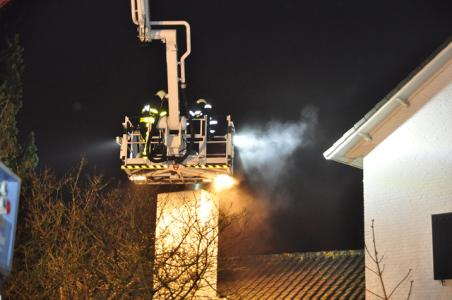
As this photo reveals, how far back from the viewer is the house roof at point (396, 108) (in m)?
13.8

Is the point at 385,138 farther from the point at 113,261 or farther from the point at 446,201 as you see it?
the point at 113,261

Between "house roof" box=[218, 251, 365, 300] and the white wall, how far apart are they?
7.46 feet

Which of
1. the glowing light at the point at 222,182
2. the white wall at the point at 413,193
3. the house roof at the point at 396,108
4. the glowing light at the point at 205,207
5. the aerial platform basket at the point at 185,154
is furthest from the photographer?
the glowing light at the point at 222,182

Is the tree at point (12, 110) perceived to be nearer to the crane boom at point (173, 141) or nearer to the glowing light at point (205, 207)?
the crane boom at point (173, 141)

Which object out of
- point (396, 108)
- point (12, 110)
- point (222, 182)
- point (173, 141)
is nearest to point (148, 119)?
point (173, 141)

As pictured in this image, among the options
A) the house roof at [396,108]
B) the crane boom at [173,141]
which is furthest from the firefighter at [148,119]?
the house roof at [396,108]

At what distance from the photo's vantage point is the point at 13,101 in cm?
2155

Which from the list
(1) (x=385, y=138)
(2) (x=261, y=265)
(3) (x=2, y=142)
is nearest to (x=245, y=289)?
(2) (x=261, y=265)

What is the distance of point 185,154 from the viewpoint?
18.4 meters

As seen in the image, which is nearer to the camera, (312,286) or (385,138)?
(385,138)

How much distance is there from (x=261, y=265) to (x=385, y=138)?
19.5 ft

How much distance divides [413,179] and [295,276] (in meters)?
5.00

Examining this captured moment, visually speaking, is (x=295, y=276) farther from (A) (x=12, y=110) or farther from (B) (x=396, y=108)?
(A) (x=12, y=110)

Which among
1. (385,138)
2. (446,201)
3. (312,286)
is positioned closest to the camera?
(446,201)
